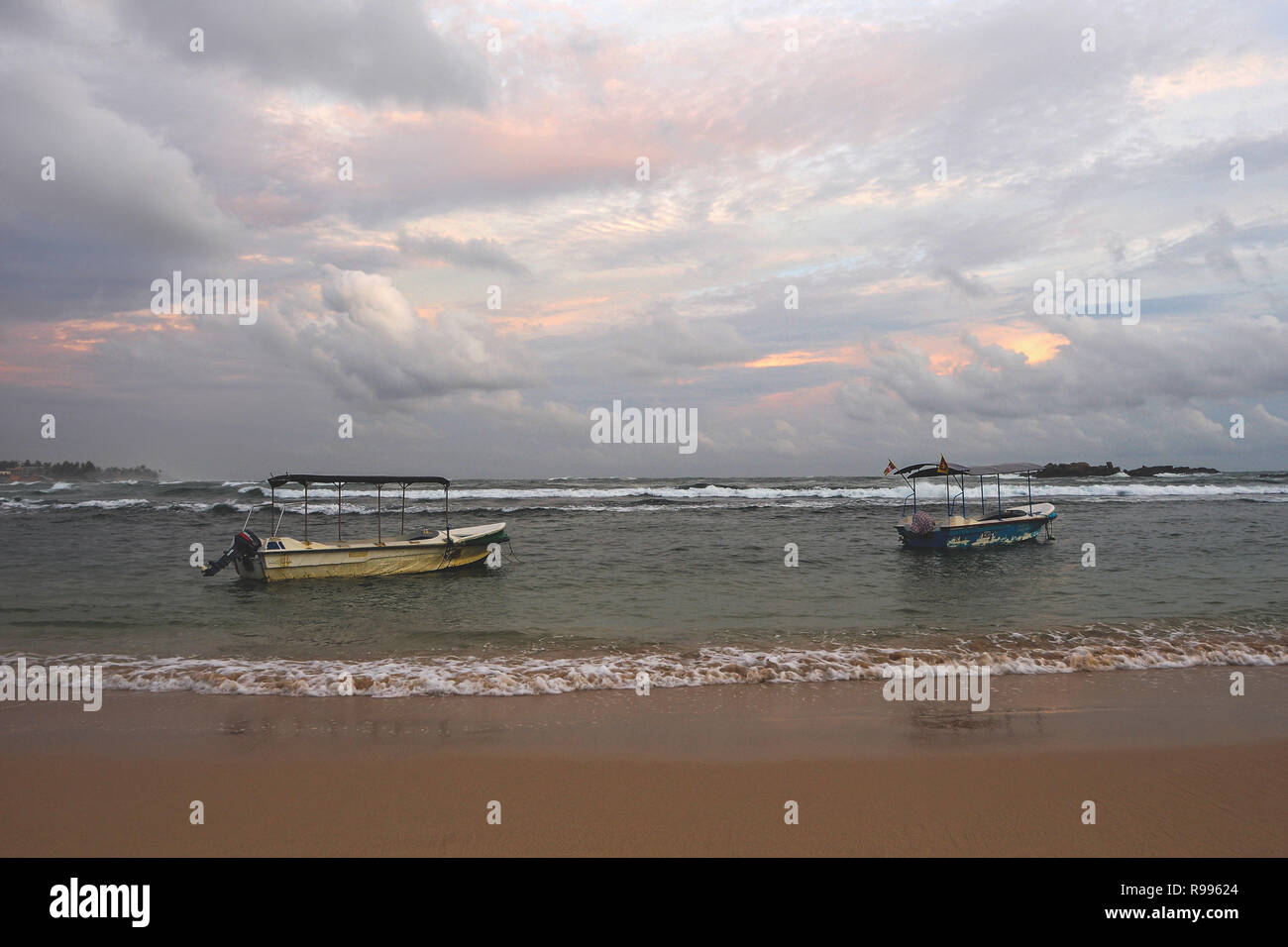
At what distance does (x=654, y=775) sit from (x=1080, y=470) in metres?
78.8

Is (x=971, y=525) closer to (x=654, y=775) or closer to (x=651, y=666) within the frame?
(x=651, y=666)

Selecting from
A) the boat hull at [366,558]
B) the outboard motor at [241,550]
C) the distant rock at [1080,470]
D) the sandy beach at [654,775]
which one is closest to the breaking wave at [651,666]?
the sandy beach at [654,775]

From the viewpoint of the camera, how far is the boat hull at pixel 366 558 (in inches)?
656

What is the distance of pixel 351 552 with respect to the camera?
58.3 feet

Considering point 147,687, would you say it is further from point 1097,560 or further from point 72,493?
point 72,493

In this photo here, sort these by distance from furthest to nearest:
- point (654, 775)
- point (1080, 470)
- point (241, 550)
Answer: point (1080, 470) → point (241, 550) → point (654, 775)

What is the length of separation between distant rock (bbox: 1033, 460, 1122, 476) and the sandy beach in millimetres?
72731

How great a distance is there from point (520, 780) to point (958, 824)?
3.07m

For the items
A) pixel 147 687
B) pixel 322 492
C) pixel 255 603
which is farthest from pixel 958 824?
pixel 322 492

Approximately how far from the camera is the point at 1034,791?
4801mm

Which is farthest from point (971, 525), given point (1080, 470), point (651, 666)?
point (1080, 470)


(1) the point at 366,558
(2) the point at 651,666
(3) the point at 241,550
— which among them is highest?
(3) the point at 241,550

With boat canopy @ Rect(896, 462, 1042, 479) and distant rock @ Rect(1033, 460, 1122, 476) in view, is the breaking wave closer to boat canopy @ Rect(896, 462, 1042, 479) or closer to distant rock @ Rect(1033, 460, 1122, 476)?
boat canopy @ Rect(896, 462, 1042, 479)

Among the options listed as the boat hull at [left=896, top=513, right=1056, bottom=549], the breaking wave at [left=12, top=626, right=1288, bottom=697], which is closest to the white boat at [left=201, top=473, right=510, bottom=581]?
the breaking wave at [left=12, top=626, right=1288, bottom=697]
